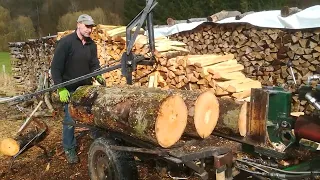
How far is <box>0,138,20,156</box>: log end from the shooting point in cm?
569

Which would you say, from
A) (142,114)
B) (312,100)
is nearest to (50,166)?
(142,114)

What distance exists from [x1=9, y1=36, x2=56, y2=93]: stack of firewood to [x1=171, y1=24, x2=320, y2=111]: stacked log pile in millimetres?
5645

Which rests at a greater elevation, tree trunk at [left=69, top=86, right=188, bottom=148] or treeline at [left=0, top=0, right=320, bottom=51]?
treeline at [left=0, top=0, right=320, bottom=51]

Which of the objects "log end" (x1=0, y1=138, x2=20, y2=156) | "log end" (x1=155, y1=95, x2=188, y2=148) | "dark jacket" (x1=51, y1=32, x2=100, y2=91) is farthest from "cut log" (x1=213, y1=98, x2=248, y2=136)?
"log end" (x1=0, y1=138, x2=20, y2=156)

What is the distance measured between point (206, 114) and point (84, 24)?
96.3 inches

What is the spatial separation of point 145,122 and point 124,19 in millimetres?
30888

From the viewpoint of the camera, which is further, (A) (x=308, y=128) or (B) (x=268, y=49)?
(B) (x=268, y=49)

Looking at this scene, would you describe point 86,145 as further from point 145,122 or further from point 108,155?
point 145,122

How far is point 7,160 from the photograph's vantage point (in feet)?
20.1

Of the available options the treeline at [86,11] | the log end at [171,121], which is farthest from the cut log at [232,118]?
the treeline at [86,11]

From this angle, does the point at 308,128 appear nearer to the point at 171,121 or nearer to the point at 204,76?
the point at 171,121

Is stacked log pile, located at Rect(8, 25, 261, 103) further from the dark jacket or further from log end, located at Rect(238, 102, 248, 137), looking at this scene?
log end, located at Rect(238, 102, 248, 137)

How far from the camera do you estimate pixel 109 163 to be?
437 centimetres

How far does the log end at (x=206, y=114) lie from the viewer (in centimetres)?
403
